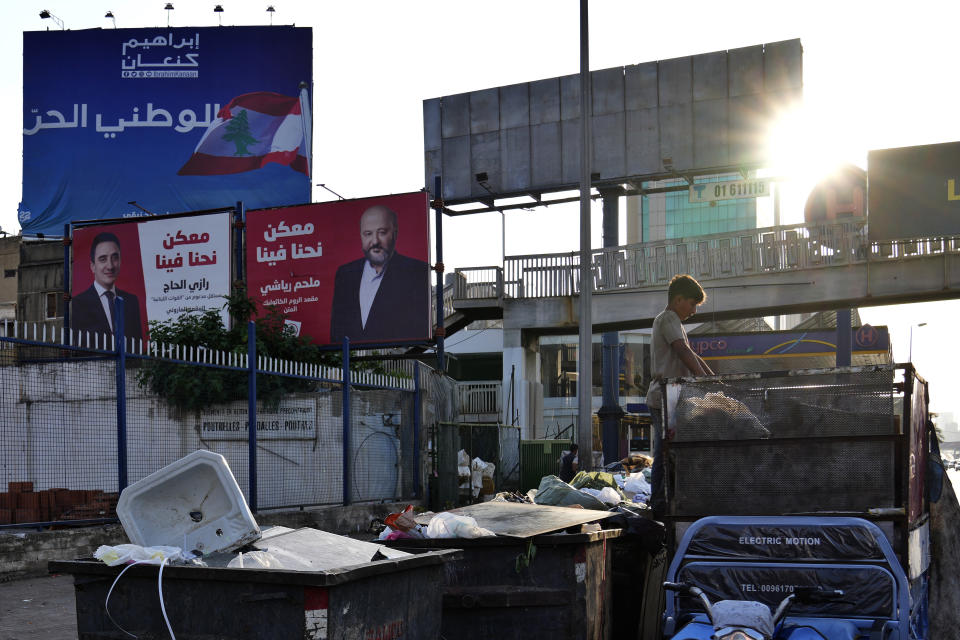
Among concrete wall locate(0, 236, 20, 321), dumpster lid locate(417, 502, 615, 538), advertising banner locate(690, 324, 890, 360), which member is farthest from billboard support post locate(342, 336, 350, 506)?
concrete wall locate(0, 236, 20, 321)

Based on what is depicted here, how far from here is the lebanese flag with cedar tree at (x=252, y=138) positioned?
1081 inches

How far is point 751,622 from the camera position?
4.47 metres

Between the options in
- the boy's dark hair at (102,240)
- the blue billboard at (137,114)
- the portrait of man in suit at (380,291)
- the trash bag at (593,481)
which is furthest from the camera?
the blue billboard at (137,114)

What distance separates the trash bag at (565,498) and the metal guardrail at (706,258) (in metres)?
16.9

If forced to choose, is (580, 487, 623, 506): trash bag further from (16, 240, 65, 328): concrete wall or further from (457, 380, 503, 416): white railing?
(16, 240, 65, 328): concrete wall

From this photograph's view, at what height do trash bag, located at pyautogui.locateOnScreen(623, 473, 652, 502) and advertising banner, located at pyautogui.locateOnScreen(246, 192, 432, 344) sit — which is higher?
advertising banner, located at pyautogui.locateOnScreen(246, 192, 432, 344)

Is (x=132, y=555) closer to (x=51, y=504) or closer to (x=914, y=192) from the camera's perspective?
(x=51, y=504)

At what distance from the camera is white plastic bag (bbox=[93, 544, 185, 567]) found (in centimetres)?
478

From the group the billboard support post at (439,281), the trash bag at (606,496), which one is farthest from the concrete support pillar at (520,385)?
the trash bag at (606,496)

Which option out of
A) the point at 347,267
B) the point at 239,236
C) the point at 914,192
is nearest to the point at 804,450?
the point at 347,267

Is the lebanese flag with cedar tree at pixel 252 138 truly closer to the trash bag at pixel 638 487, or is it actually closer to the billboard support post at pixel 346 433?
the billboard support post at pixel 346 433

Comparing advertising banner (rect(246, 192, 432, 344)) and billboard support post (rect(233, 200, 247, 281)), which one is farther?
billboard support post (rect(233, 200, 247, 281))

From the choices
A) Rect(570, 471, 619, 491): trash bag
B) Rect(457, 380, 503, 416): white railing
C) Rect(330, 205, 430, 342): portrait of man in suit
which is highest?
Rect(330, 205, 430, 342): portrait of man in suit

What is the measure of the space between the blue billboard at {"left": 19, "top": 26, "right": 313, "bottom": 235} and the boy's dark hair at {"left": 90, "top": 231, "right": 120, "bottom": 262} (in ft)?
14.4
